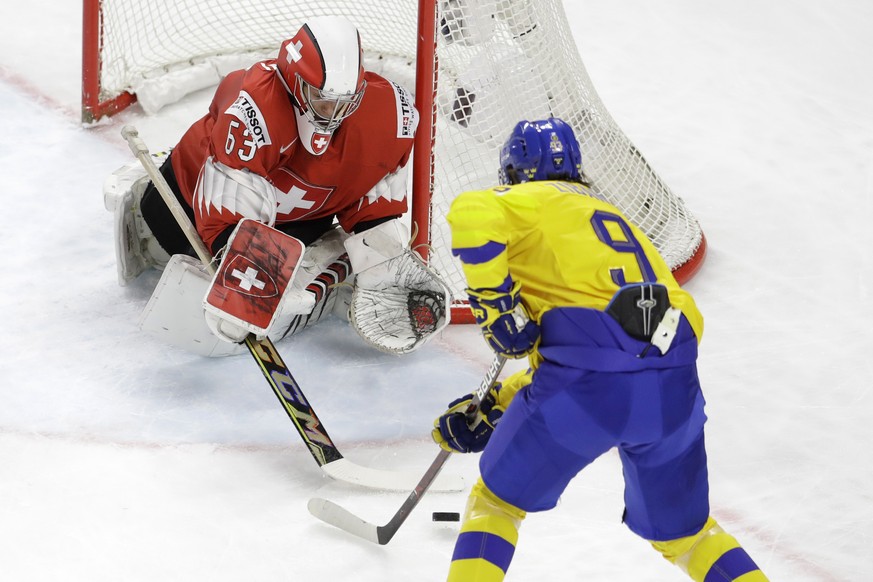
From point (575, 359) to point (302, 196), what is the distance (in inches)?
48.4

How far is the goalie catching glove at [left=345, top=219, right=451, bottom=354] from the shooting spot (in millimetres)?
3441

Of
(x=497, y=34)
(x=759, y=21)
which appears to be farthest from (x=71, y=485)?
(x=759, y=21)

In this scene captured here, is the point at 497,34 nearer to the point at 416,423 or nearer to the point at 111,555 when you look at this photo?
the point at 416,423

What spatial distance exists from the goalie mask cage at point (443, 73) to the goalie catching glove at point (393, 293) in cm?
22

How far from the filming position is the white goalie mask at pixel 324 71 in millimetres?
3035

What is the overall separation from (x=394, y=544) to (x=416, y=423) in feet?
1.66

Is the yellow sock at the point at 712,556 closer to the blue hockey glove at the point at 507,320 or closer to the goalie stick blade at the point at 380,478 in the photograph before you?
the blue hockey glove at the point at 507,320

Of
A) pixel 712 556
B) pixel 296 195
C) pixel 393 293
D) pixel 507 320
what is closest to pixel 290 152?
pixel 296 195

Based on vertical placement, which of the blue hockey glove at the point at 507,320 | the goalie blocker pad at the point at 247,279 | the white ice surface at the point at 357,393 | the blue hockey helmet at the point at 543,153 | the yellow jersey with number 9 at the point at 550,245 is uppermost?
the blue hockey helmet at the point at 543,153

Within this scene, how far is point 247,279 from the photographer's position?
311 cm

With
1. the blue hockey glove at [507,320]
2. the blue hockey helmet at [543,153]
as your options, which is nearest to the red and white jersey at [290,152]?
the blue hockey helmet at [543,153]

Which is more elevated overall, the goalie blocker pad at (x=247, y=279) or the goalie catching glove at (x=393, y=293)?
the goalie blocker pad at (x=247, y=279)

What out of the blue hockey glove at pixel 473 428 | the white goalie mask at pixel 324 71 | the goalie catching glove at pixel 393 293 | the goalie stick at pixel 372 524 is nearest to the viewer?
the blue hockey glove at pixel 473 428

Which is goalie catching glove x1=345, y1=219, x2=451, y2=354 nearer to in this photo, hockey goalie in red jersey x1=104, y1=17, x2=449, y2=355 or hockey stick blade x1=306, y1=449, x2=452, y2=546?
hockey goalie in red jersey x1=104, y1=17, x2=449, y2=355
